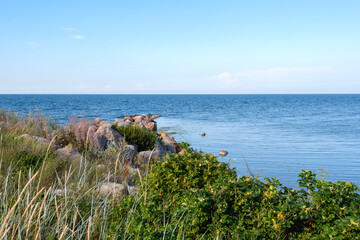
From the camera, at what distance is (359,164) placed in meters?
10.9

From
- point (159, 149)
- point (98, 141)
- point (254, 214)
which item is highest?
point (254, 214)

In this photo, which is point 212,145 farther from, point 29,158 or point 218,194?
point 218,194

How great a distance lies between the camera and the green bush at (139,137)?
31.7 ft

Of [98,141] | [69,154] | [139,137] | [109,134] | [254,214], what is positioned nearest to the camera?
[254,214]

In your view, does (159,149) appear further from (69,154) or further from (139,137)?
(69,154)

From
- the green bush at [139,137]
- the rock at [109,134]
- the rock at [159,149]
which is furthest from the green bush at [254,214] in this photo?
the green bush at [139,137]

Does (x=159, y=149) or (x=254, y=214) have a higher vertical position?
(x=254, y=214)

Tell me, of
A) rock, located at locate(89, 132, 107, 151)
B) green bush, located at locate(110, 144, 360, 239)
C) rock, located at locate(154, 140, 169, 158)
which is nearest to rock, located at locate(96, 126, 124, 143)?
rock, located at locate(89, 132, 107, 151)

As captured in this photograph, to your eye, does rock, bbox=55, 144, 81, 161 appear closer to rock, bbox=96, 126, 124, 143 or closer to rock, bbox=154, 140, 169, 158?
rock, bbox=96, 126, 124, 143

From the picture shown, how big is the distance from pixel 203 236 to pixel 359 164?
10253mm

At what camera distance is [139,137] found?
9781mm

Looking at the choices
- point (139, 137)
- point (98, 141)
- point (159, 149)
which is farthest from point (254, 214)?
point (139, 137)

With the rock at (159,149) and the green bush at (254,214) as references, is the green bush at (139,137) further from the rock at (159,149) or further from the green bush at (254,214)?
the green bush at (254,214)

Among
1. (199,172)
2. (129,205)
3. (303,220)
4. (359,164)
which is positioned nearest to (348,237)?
(303,220)
